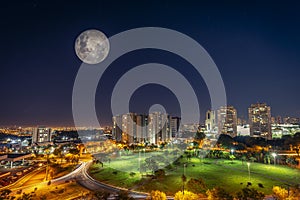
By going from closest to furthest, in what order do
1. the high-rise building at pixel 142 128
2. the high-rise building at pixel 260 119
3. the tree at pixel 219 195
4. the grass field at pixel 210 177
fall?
1. the tree at pixel 219 195
2. the grass field at pixel 210 177
3. the high-rise building at pixel 142 128
4. the high-rise building at pixel 260 119

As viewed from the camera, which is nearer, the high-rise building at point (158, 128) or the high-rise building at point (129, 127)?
the high-rise building at point (129, 127)

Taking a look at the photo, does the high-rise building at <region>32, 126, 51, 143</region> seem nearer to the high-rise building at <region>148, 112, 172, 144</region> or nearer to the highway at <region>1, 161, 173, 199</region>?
the high-rise building at <region>148, 112, 172, 144</region>

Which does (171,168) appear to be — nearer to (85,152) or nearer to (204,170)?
(204,170)

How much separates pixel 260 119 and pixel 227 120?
47.8 feet

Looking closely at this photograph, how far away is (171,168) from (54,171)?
41.6 feet

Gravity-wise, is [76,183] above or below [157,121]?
below

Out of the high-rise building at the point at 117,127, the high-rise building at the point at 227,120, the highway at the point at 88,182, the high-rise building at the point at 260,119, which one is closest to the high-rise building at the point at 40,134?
the high-rise building at the point at 117,127

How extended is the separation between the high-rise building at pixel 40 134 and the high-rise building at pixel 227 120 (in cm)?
6812

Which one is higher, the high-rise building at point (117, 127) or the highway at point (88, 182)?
the high-rise building at point (117, 127)

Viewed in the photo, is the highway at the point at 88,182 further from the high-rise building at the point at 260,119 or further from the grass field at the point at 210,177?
the high-rise building at the point at 260,119

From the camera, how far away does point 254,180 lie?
18.7 m

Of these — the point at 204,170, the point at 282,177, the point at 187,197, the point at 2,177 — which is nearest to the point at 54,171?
the point at 2,177

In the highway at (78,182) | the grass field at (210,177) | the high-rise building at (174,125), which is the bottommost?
the highway at (78,182)

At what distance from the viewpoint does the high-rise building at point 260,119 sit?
8285 cm
